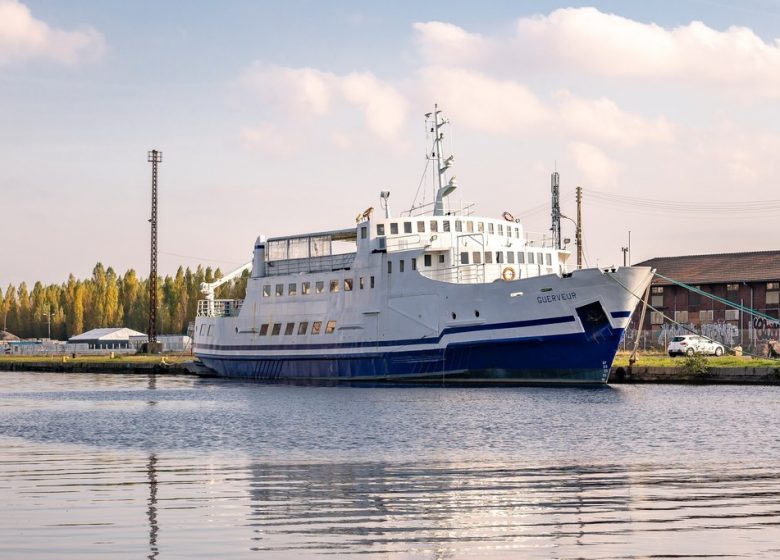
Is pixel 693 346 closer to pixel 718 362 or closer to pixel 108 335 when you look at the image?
pixel 718 362

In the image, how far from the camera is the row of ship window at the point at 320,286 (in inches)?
2232

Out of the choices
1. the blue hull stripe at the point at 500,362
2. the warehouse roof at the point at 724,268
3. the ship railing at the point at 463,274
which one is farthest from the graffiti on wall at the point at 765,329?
the ship railing at the point at 463,274

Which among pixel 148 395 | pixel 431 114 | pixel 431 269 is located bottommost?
pixel 148 395

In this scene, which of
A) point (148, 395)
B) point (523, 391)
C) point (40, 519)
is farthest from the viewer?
point (148, 395)

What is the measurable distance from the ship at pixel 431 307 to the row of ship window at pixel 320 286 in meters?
0.08

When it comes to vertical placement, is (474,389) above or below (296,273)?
below

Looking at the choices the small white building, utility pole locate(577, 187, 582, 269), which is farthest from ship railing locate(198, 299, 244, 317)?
the small white building

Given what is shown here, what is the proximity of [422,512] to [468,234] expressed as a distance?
1581 inches

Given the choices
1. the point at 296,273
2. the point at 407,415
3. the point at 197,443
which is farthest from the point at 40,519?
the point at 296,273

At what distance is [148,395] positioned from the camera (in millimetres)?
50938

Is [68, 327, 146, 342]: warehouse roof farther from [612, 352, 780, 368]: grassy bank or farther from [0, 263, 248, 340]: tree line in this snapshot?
[612, 352, 780, 368]: grassy bank

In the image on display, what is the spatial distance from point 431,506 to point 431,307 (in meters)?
37.3

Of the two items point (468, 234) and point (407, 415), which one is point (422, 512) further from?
point (468, 234)

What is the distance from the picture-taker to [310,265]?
2427 inches
